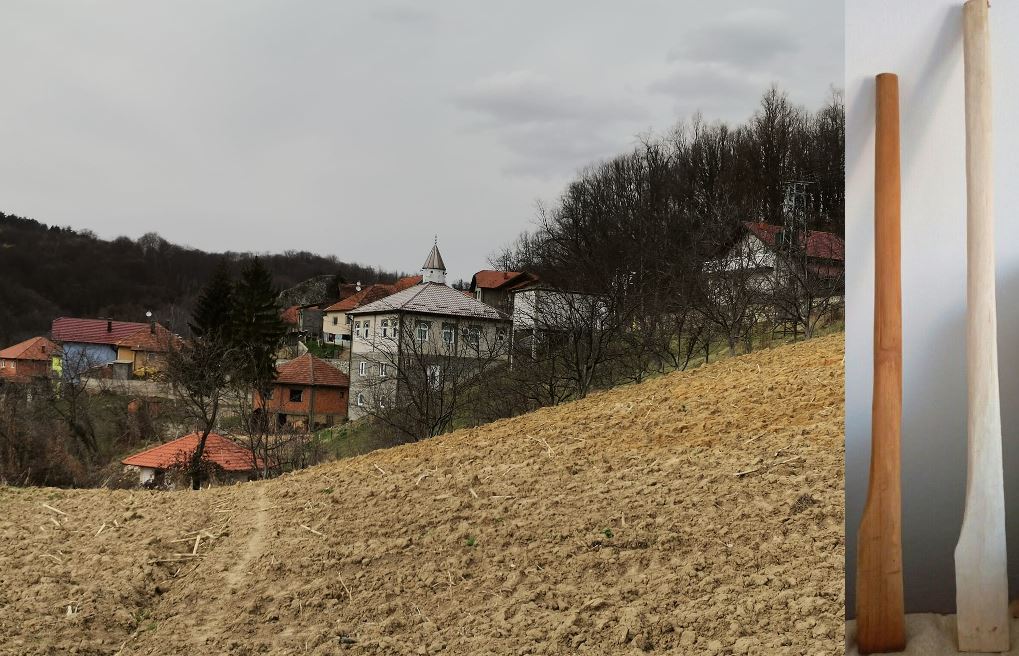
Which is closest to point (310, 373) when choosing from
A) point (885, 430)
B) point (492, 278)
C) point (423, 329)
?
point (423, 329)

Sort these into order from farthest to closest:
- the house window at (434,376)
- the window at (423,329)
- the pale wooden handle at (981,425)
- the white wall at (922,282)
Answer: the house window at (434,376), the window at (423,329), the white wall at (922,282), the pale wooden handle at (981,425)

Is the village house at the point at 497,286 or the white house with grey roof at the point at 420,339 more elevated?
the village house at the point at 497,286

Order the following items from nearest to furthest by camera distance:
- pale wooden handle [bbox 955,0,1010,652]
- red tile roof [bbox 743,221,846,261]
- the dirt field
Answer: pale wooden handle [bbox 955,0,1010,652], the dirt field, red tile roof [bbox 743,221,846,261]

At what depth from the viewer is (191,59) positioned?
2098 millimetres

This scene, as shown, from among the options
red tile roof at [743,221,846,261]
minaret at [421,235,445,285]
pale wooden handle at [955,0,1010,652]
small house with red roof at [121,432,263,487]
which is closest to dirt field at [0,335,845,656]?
small house with red roof at [121,432,263,487]

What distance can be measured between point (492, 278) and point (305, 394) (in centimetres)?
64

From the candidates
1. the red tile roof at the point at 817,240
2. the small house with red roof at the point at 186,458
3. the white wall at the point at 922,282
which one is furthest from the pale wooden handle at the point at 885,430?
the small house with red roof at the point at 186,458

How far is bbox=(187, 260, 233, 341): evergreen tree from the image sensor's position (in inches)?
77.1

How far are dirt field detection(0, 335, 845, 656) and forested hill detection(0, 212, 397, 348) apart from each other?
373 mm

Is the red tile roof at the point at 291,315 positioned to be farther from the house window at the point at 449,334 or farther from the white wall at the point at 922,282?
the white wall at the point at 922,282

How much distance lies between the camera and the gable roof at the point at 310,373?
2.03m

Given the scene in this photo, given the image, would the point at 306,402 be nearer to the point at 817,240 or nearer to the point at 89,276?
the point at 89,276

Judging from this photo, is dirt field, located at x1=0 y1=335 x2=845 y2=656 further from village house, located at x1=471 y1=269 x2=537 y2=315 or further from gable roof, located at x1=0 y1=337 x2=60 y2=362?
village house, located at x1=471 y1=269 x2=537 y2=315

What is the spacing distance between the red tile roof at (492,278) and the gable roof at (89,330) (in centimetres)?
87
